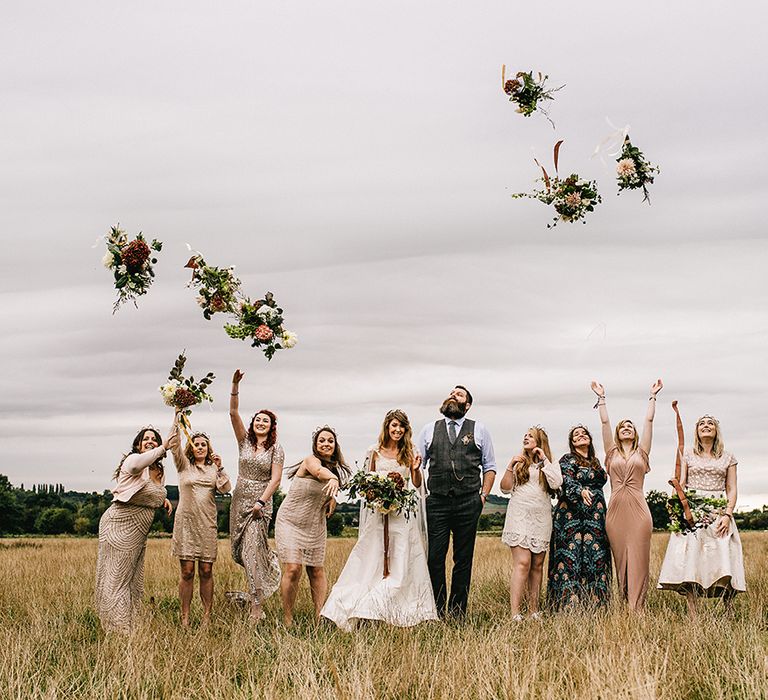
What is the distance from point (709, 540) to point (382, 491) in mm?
3940

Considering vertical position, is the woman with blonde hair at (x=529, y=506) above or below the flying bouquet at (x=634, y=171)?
below

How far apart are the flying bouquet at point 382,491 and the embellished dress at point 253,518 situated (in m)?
1.41

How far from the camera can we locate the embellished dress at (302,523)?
36.0 feet

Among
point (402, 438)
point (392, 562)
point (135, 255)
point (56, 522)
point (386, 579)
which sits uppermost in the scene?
point (135, 255)

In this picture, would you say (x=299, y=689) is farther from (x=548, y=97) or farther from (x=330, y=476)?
(x=548, y=97)

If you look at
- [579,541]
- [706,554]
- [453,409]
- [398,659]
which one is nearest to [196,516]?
[453,409]

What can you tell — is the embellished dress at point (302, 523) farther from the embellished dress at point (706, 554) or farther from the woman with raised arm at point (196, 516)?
the embellished dress at point (706, 554)

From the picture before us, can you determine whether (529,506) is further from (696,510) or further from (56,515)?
(56,515)

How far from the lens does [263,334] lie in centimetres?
1097

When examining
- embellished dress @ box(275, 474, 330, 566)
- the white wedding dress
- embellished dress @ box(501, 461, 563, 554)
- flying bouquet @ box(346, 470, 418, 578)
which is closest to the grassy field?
the white wedding dress

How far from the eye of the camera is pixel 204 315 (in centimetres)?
1112

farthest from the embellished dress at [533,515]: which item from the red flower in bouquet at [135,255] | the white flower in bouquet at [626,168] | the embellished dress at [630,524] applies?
the red flower in bouquet at [135,255]

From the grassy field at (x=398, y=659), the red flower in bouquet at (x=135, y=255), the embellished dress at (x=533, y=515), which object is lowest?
the grassy field at (x=398, y=659)

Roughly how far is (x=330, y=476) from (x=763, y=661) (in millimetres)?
4731
